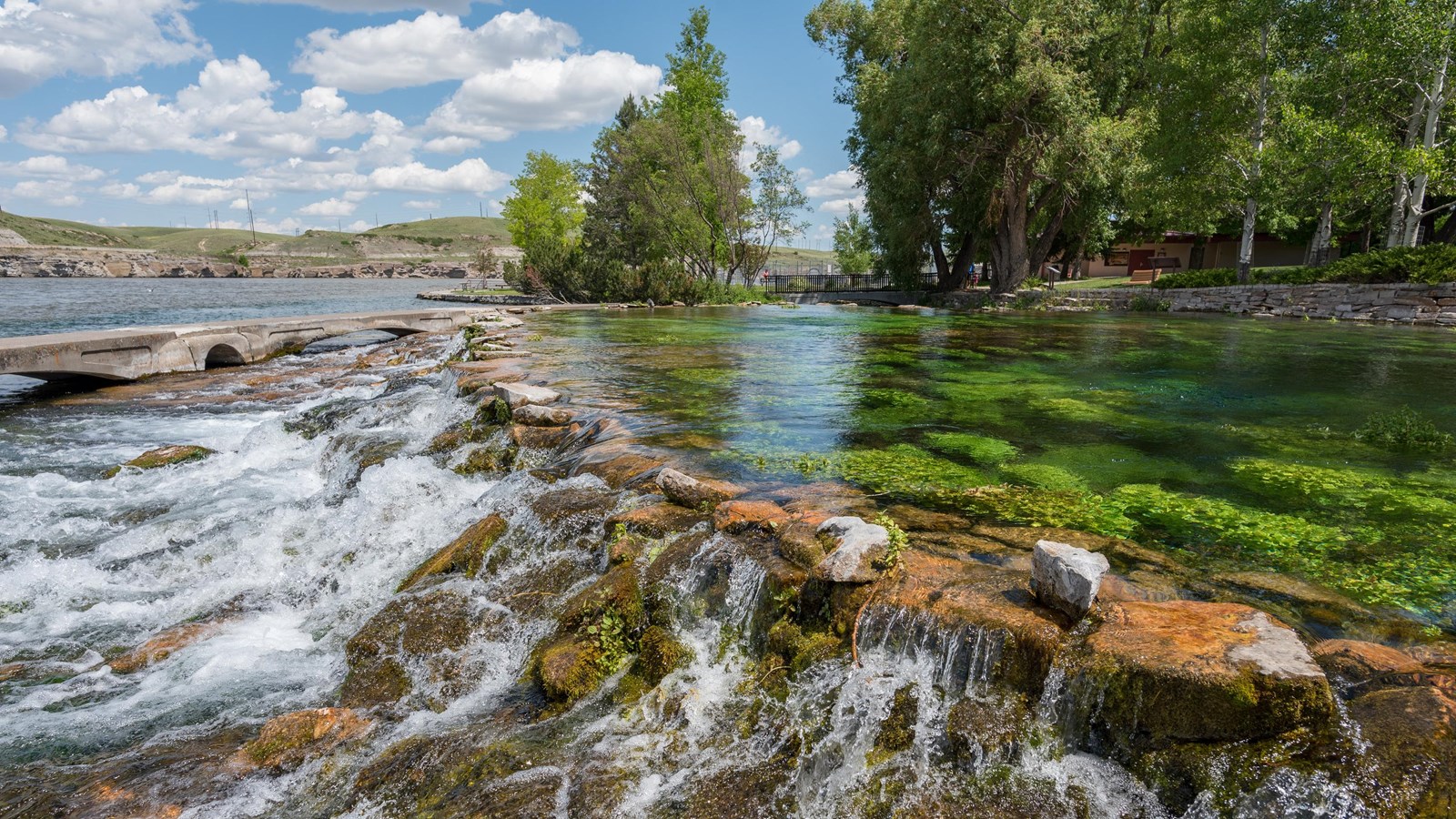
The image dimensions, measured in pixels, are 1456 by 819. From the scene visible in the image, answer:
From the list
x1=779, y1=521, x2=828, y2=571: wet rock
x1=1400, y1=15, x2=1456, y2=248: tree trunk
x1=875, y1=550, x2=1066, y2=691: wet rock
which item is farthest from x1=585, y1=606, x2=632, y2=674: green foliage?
x1=1400, y1=15, x2=1456, y2=248: tree trunk

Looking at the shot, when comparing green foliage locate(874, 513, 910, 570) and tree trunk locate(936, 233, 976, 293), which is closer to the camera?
green foliage locate(874, 513, 910, 570)

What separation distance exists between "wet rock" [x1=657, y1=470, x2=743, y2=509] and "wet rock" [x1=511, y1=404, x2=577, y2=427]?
9.78ft

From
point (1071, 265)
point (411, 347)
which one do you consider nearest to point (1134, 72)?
point (1071, 265)

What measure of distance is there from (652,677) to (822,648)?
0.99 metres

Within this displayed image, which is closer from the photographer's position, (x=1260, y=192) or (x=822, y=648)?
(x=822, y=648)

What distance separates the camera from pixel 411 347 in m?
18.9

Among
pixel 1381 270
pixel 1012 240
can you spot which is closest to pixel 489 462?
pixel 1381 270

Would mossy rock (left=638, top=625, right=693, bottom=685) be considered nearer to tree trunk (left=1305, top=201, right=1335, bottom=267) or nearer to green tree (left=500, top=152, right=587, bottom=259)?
tree trunk (left=1305, top=201, right=1335, bottom=267)

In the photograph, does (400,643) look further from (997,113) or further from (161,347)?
(997,113)

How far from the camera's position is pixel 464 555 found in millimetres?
5672

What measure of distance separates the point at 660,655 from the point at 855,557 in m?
1.25

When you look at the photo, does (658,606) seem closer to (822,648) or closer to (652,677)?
(652,677)

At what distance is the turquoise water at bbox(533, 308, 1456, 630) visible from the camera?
15.4 feet

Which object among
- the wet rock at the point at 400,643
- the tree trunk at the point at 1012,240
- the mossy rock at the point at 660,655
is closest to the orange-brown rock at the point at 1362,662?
the mossy rock at the point at 660,655
